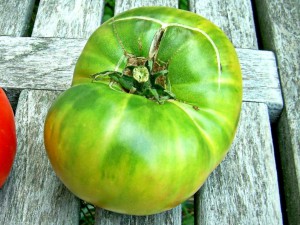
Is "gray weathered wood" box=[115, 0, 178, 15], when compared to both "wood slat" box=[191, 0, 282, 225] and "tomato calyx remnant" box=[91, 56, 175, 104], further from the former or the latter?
"tomato calyx remnant" box=[91, 56, 175, 104]

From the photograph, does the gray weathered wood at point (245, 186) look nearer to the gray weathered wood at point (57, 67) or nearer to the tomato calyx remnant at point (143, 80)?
the gray weathered wood at point (57, 67)

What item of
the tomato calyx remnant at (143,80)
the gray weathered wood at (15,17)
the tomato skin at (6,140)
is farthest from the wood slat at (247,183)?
the gray weathered wood at (15,17)

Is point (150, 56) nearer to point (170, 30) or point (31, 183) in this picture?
point (170, 30)

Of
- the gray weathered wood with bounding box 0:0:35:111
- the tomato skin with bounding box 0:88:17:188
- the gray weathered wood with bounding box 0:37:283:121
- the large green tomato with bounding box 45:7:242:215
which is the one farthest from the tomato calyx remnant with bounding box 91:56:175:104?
the gray weathered wood with bounding box 0:0:35:111

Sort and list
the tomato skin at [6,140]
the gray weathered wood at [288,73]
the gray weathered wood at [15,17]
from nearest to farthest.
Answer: the tomato skin at [6,140]
the gray weathered wood at [288,73]
the gray weathered wood at [15,17]

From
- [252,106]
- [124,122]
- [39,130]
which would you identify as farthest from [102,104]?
[252,106]

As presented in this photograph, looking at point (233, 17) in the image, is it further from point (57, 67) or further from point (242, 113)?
point (57, 67)
